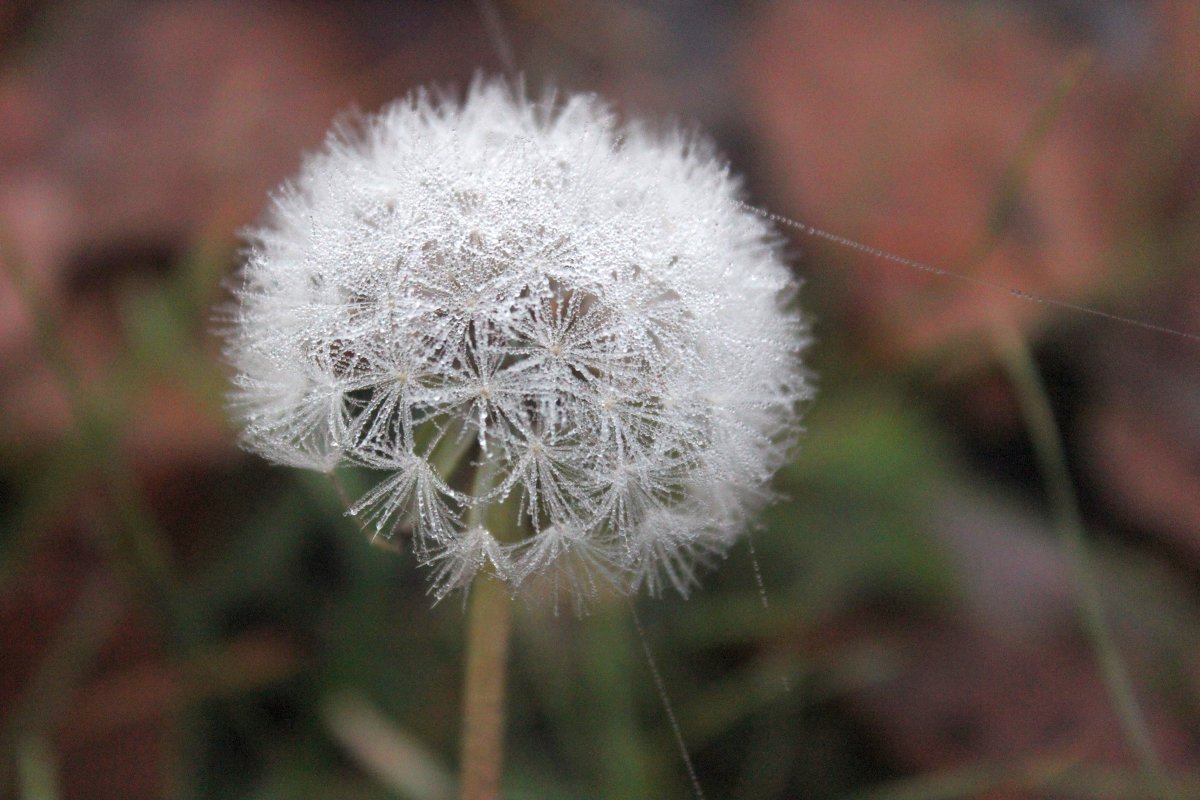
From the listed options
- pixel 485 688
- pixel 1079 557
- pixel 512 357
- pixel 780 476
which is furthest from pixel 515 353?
pixel 780 476

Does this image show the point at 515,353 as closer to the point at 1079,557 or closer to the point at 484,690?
the point at 484,690

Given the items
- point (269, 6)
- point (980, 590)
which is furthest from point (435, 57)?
point (980, 590)

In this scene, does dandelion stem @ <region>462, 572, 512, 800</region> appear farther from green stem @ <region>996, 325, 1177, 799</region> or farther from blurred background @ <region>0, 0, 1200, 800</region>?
green stem @ <region>996, 325, 1177, 799</region>

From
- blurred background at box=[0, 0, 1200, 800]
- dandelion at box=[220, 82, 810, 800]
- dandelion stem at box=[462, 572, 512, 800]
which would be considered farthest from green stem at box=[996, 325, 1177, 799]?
dandelion stem at box=[462, 572, 512, 800]

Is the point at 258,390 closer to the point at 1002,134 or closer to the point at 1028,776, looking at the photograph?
the point at 1028,776

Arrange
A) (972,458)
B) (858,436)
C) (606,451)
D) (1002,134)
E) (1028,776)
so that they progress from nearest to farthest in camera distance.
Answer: (606,451) → (1028,776) → (858,436) → (972,458) → (1002,134)

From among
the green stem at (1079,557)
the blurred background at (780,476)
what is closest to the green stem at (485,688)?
the blurred background at (780,476)

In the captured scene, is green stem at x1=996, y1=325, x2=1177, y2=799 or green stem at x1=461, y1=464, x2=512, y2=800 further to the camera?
green stem at x1=996, y1=325, x2=1177, y2=799
